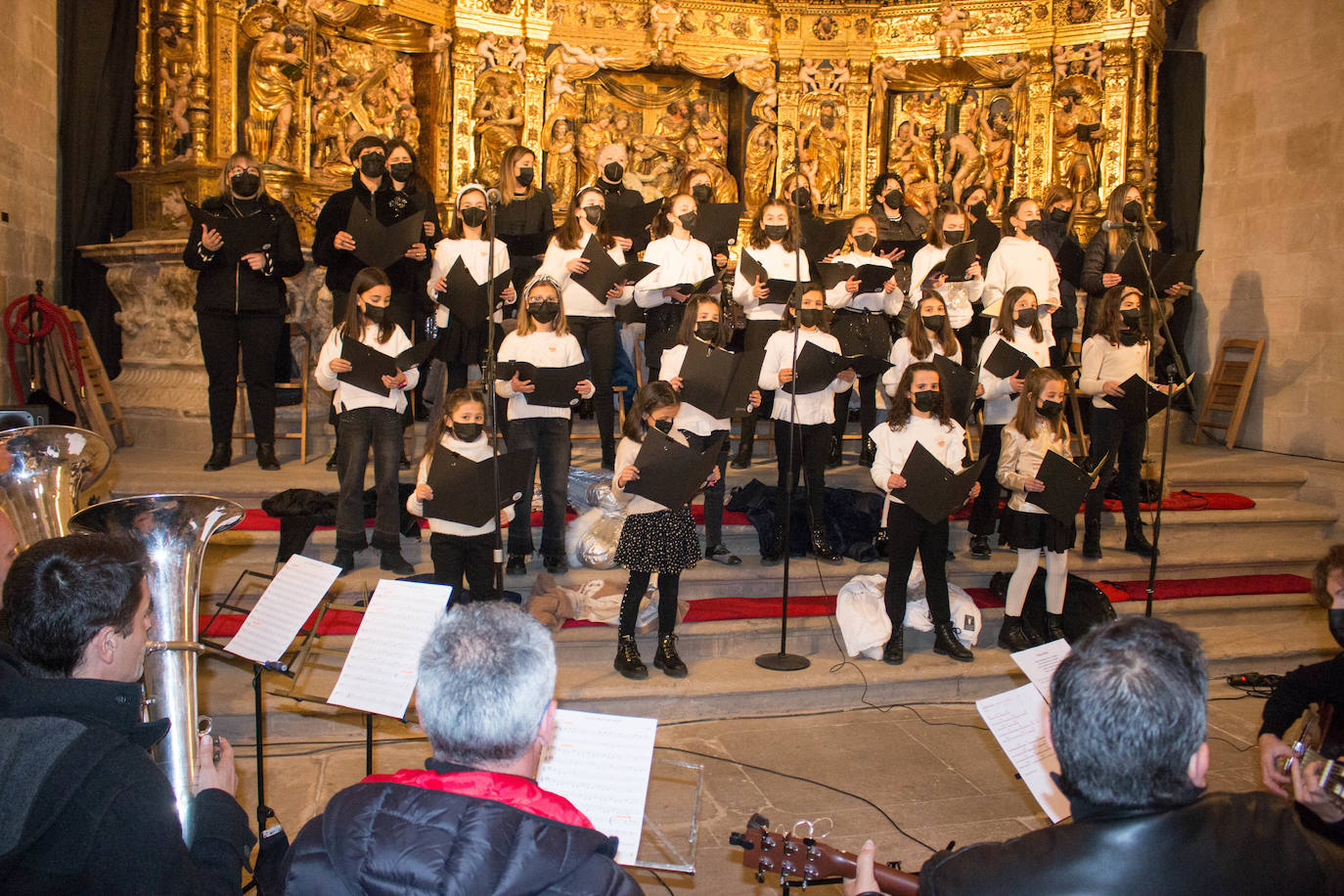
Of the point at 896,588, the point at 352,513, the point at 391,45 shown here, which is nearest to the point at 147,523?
the point at 352,513

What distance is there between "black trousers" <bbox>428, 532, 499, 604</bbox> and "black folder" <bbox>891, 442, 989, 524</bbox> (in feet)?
6.32

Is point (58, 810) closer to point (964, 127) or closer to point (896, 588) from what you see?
point (896, 588)

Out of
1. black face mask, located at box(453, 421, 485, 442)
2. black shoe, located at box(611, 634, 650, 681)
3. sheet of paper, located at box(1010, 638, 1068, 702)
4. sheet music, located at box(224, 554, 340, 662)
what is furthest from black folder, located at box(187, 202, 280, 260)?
sheet of paper, located at box(1010, 638, 1068, 702)

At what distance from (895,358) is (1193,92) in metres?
6.05

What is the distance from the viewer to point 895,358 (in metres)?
6.53

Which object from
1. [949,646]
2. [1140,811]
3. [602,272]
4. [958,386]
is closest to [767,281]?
[602,272]

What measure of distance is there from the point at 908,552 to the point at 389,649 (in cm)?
299

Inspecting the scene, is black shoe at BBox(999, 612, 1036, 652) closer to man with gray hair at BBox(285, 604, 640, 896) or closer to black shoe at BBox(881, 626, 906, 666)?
black shoe at BBox(881, 626, 906, 666)

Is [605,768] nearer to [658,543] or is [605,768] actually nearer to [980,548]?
[658,543]

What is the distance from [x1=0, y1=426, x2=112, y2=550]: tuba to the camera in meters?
3.01

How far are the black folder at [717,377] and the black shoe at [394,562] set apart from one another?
5.34 ft

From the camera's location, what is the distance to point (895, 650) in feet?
17.3

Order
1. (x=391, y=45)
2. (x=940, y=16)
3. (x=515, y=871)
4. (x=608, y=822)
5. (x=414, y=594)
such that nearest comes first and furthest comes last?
(x=515, y=871)
(x=608, y=822)
(x=414, y=594)
(x=391, y=45)
(x=940, y=16)

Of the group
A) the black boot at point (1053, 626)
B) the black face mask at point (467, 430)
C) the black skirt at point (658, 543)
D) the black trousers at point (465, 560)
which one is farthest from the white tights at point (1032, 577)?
the black face mask at point (467, 430)
